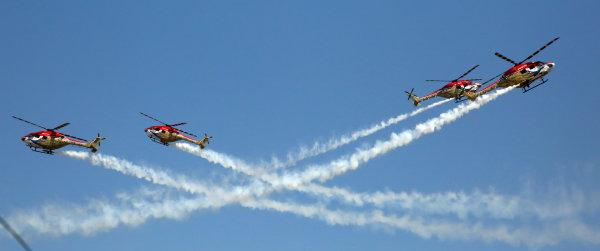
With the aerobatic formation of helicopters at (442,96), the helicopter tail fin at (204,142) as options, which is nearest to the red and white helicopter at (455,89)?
the aerobatic formation of helicopters at (442,96)

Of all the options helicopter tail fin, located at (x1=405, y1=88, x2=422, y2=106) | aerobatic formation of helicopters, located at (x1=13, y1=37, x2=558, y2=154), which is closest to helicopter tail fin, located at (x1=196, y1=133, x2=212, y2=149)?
aerobatic formation of helicopters, located at (x1=13, y1=37, x2=558, y2=154)

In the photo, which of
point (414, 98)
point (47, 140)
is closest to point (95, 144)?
point (47, 140)

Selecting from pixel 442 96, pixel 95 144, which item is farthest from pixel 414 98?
pixel 95 144

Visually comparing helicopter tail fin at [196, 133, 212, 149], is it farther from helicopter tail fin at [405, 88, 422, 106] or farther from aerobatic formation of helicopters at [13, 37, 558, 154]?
helicopter tail fin at [405, 88, 422, 106]

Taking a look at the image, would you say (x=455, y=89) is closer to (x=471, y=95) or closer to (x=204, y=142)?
(x=471, y=95)

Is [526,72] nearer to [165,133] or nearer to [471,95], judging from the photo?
[471,95]

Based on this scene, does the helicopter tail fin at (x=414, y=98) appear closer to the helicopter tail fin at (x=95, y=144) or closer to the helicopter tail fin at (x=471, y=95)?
the helicopter tail fin at (x=471, y=95)

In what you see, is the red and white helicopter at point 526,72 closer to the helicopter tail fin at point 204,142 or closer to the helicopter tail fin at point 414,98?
the helicopter tail fin at point 414,98

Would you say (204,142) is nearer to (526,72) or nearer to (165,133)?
(165,133)

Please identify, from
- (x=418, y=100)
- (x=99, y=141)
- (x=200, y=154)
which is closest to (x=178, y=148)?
(x=200, y=154)

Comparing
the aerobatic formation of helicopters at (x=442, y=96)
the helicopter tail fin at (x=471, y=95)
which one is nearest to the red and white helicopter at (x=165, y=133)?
the aerobatic formation of helicopters at (x=442, y=96)

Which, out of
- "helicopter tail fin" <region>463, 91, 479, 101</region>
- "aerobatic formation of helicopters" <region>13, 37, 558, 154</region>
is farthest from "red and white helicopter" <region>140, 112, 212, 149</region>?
"helicopter tail fin" <region>463, 91, 479, 101</region>

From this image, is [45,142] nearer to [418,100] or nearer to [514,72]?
[418,100]

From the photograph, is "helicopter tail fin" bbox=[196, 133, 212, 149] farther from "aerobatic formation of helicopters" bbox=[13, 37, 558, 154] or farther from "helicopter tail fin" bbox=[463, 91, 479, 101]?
"helicopter tail fin" bbox=[463, 91, 479, 101]
